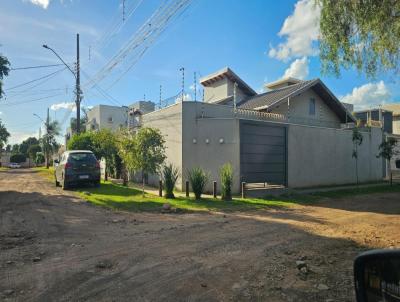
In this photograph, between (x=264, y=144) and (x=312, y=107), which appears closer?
(x=264, y=144)

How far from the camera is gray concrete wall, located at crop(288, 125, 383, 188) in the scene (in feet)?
64.6

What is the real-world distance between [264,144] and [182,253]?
1264cm

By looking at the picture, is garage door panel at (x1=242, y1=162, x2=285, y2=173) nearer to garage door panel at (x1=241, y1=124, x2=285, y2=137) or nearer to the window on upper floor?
garage door panel at (x1=241, y1=124, x2=285, y2=137)

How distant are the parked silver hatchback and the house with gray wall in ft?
11.9

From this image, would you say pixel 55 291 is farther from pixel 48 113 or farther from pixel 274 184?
pixel 48 113

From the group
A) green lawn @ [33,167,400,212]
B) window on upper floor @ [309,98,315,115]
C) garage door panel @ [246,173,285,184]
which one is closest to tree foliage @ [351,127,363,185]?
window on upper floor @ [309,98,315,115]

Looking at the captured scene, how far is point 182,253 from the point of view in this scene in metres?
6.20

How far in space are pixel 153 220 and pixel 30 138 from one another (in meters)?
108

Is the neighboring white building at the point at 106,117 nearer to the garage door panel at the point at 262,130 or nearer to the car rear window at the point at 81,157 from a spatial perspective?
the car rear window at the point at 81,157

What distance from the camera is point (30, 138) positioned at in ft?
344

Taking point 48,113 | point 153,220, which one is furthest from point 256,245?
point 48,113

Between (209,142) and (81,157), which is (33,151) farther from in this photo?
(209,142)

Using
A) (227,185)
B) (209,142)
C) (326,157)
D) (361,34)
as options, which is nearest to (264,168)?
(209,142)

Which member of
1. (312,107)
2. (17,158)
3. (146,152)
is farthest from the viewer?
(17,158)
